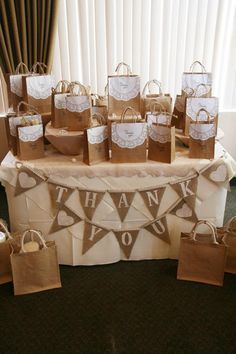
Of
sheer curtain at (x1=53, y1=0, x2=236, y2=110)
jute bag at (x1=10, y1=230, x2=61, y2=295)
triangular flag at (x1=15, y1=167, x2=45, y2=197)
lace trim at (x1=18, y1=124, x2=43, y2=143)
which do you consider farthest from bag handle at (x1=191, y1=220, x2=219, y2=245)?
sheer curtain at (x1=53, y1=0, x2=236, y2=110)

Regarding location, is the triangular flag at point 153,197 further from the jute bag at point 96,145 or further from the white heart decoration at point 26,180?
the white heart decoration at point 26,180

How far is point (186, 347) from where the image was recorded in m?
1.63

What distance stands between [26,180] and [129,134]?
0.59 metres

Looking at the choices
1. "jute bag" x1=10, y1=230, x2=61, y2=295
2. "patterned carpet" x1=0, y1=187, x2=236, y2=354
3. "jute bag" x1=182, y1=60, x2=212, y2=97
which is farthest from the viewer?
"jute bag" x1=182, y1=60, x2=212, y2=97

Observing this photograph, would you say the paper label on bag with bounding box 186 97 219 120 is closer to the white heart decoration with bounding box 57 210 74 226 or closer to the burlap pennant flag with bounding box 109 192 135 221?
the burlap pennant flag with bounding box 109 192 135 221

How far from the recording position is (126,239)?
2.12 m

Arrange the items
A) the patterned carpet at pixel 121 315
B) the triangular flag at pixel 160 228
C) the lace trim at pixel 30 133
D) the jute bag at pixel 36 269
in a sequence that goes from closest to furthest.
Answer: the patterned carpet at pixel 121 315 → the jute bag at pixel 36 269 → the lace trim at pixel 30 133 → the triangular flag at pixel 160 228

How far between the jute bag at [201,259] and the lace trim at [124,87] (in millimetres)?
813

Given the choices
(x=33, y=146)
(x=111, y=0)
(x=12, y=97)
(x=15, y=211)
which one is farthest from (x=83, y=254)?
(x=111, y=0)

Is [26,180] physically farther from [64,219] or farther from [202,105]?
[202,105]

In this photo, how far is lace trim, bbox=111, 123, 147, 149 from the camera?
192 centimetres

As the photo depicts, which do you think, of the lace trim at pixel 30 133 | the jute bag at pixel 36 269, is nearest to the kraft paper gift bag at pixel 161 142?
the lace trim at pixel 30 133

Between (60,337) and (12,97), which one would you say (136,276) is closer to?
(60,337)

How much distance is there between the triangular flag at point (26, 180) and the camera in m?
1.94
